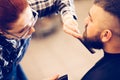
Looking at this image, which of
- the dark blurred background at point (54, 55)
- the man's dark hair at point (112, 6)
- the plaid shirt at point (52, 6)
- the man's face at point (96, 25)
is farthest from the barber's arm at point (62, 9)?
the dark blurred background at point (54, 55)

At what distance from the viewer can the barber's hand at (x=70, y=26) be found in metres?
1.35

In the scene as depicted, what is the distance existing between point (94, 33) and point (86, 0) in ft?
5.60

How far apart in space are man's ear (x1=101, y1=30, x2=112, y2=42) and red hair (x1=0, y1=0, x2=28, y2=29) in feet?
1.05

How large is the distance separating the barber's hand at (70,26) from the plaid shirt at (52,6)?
0.05 m

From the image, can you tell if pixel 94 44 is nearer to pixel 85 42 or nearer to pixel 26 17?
→ pixel 85 42

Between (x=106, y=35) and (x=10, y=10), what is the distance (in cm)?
37

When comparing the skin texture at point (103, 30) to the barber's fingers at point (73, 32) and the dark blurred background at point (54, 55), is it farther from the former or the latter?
the dark blurred background at point (54, 55)

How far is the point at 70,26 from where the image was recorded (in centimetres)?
138

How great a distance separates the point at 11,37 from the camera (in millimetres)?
1237

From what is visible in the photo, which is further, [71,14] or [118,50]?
[71,14]

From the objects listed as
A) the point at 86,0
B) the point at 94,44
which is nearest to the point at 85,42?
the point at 94,44

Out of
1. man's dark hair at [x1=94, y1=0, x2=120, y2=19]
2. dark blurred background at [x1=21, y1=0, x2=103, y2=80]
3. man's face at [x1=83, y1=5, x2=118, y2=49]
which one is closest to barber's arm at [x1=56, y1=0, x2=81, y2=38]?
man's face at [x1=83, y1=5, x2=118, y2=49]

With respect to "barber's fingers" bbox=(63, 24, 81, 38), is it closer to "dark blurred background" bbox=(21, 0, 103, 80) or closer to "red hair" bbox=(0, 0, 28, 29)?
"red hair" bbox=(0, 0, 28, 29)

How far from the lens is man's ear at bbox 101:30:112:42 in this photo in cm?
113
